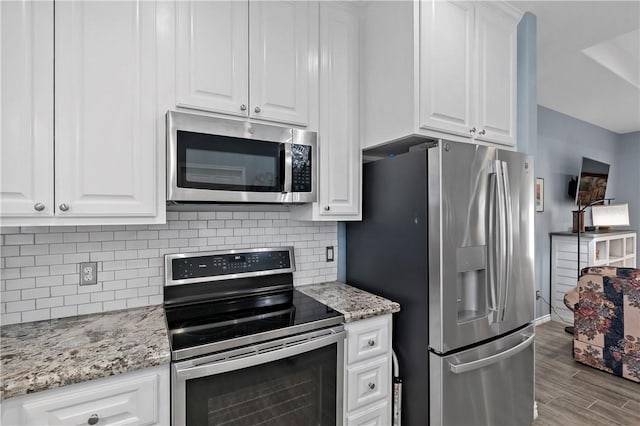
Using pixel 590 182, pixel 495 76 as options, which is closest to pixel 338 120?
pixel 495 76

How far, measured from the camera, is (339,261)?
2.23m

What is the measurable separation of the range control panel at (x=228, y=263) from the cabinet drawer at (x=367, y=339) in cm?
61

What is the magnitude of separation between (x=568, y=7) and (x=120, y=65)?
2.67 metres

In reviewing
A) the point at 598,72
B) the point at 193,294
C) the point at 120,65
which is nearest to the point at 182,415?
the point at 193,294

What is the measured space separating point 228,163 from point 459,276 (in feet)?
4.29

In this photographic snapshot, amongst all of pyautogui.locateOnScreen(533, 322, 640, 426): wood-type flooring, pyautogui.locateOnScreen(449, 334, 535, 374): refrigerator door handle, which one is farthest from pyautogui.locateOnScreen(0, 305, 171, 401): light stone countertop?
pyautogui.locateOnScreen(533, 322, 640, 426): wood-type flooring

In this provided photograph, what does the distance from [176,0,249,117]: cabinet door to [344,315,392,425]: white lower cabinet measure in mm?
1229

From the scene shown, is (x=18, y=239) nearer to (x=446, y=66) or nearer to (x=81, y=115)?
(x=81, y=115)

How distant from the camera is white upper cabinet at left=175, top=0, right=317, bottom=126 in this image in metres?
1.46

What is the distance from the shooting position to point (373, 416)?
1.62m

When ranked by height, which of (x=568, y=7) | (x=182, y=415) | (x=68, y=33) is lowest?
(x=182, y=415)

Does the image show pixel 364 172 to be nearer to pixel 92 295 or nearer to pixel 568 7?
pixel 92 295

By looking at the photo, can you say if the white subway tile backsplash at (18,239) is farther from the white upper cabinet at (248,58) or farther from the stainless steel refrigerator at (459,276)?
the stainless steel refrigerator at (459,276)

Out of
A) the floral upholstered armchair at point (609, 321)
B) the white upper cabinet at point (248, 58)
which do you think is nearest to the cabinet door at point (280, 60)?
the white upper cabinet at point (248, 58)
